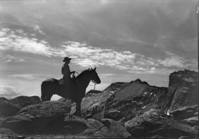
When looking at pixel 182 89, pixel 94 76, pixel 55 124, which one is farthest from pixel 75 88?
pixel 182 89

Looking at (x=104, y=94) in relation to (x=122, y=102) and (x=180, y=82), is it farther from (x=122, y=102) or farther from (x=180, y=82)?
(x=180, y=82)

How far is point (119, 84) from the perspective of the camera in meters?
10.3

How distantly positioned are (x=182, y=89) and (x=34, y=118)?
657 centimetres

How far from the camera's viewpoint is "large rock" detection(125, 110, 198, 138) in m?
7.84

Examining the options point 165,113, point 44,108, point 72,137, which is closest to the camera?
point 72,137

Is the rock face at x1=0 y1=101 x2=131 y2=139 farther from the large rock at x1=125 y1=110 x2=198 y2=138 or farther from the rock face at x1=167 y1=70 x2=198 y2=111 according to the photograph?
the rock face at x1=167 y1=70 x2=198 y2=111

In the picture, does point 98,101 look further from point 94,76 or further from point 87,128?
point 87,128

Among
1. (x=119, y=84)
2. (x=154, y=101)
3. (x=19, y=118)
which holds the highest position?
(x=119, y=84)

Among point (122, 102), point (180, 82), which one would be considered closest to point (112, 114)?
point (122, 102)

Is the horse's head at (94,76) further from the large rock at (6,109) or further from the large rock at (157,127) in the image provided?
the large rock at (6,109)

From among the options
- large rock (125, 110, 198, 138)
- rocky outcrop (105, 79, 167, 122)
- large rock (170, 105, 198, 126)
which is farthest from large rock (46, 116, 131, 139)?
large rock (170, 105, 198, 126)

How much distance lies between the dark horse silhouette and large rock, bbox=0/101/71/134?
56.8 inches

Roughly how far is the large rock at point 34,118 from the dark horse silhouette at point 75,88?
4.73 ft

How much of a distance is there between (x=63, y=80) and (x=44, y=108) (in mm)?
2076
